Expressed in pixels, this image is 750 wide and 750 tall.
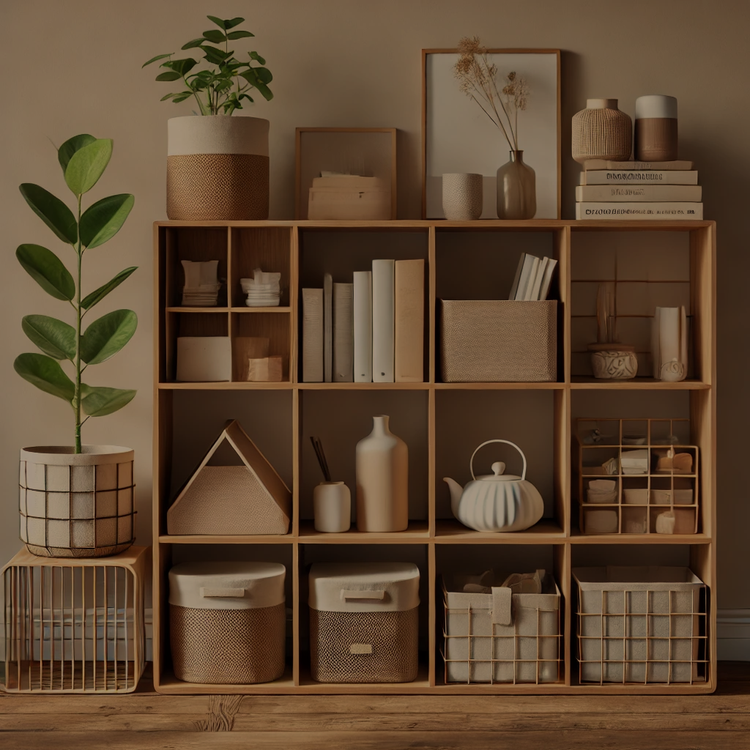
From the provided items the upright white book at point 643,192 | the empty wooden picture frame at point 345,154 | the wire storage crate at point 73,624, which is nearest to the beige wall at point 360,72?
the empty wooden picture frame at point 345,154

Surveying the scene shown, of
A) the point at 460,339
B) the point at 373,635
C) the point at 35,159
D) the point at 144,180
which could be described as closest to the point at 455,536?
the point at 373,635

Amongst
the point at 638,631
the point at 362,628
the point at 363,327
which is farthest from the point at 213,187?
the point at 638,631

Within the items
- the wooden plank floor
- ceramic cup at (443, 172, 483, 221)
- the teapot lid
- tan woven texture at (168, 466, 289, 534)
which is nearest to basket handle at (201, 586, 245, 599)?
tan woven texture at (168, 466, 289, 534)

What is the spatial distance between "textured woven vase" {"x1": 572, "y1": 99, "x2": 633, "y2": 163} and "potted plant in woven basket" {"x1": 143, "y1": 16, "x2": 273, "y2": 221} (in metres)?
0.96

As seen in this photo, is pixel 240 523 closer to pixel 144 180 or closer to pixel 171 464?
pixel 171 464

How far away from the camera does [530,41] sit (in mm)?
2846

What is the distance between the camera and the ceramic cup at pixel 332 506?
2654mm

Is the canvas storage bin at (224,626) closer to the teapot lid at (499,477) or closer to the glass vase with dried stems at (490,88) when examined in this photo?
the teapot lid at (499,477)

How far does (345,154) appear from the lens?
284 cm

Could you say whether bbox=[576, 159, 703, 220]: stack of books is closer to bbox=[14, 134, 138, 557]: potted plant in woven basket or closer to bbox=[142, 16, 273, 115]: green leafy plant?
bbox=[142, 16, 273, 115]: green leafy plant

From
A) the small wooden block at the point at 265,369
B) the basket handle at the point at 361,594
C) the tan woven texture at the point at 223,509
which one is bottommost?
the basket handle at the point at 361,594

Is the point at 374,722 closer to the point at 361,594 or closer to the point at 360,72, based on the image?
the point at 361,594

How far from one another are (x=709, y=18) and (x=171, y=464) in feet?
7.52

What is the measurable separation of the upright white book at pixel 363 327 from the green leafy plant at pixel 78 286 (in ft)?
2.22
